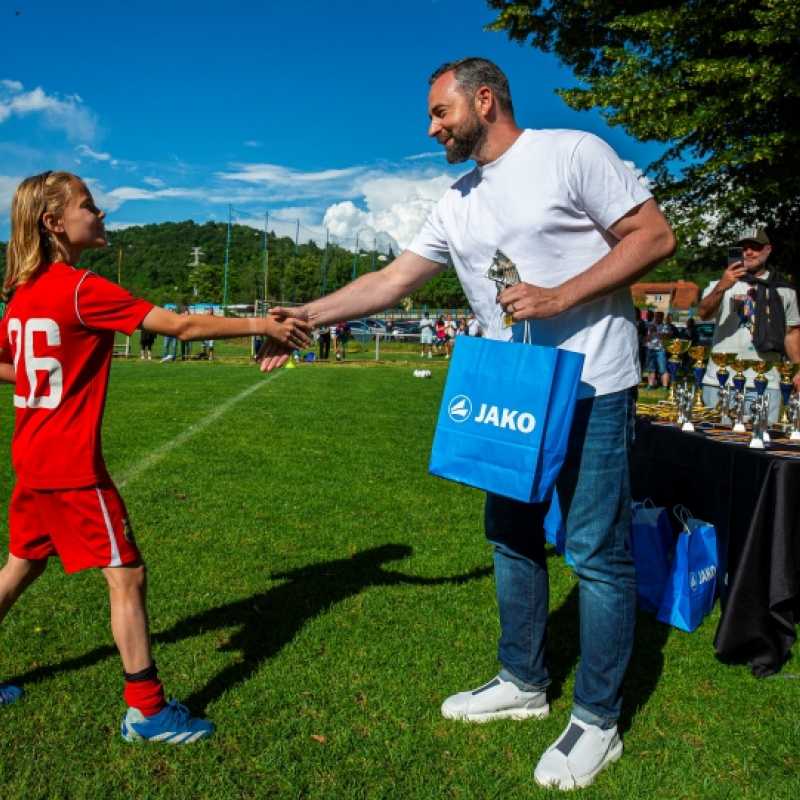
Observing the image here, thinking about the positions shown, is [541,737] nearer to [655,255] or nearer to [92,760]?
[92,760]

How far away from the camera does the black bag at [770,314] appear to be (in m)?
5.29

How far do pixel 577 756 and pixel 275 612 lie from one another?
186 centimetres

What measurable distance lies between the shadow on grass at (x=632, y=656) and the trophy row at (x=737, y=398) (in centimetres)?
110

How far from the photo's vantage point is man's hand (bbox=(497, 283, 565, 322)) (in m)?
2.30

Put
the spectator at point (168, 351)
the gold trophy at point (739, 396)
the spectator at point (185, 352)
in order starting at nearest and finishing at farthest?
the gold trophy at point (739, 396), the spectator at point (168, 351), the spectator at point (185, 352)

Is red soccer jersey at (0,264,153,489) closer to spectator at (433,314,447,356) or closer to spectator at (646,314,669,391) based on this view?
spectator at (646,314,669,391)

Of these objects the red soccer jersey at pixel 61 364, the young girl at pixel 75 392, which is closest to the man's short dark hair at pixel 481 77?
the young girl at pixel 75 392

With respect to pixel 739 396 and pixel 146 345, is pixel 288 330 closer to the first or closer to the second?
pixel 739 396

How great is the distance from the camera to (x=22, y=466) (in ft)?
8.31

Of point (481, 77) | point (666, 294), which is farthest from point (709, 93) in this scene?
point (666, 294)

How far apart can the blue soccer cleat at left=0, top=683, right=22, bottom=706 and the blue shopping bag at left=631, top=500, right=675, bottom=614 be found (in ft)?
9.71

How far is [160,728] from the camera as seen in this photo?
2.61 m

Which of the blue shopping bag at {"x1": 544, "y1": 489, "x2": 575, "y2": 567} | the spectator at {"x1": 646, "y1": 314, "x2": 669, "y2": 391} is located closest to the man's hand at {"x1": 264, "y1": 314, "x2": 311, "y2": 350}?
the blue shopping bag at {"x1": 544, "y1": 489, "x2": 575, "y2": 567}

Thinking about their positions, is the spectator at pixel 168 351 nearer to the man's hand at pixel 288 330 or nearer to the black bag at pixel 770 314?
the black bag at pixel 770 314
